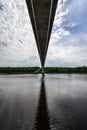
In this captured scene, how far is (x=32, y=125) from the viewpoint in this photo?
17.3ft

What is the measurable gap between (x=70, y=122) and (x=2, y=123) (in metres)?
2.43

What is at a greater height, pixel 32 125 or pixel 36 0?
pixel 36 0

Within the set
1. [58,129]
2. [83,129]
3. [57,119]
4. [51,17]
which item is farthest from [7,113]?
[51,17]

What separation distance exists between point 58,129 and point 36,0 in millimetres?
8409

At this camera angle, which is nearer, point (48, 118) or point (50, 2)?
point (48, 118)

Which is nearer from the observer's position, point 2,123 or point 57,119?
point 2,123

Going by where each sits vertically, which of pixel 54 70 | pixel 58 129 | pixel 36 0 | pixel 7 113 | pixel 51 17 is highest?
pixel 36 0

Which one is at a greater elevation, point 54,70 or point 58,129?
point 58,129

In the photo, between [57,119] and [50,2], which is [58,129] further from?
[50,2]

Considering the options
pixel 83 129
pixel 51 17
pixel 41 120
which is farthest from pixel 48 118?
pixel 51 17

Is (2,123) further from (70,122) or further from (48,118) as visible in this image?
(70,122)

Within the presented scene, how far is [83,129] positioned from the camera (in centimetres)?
494

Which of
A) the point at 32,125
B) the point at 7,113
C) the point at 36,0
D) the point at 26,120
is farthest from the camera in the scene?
the point at 36,0

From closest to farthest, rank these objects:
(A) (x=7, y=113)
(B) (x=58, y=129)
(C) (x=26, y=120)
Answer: (B) (x=58, y=129) → (C) (x=26, y=120) → (A) (x=7, y=113)
